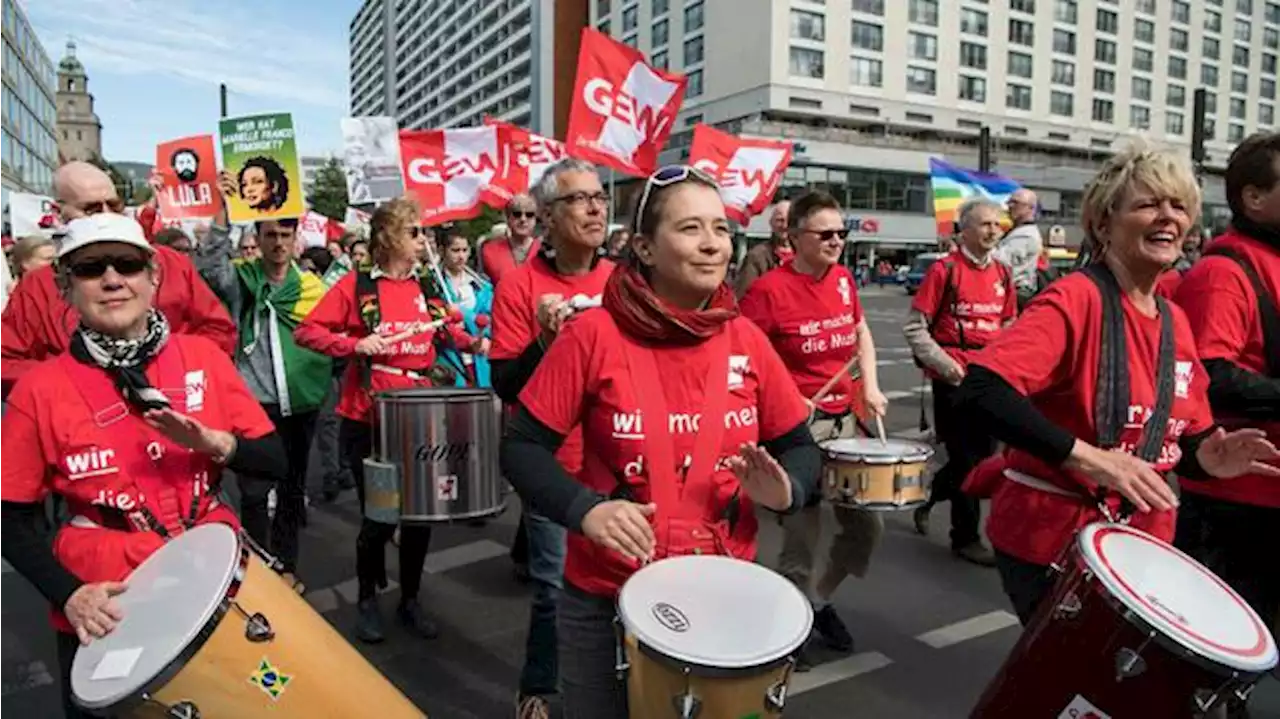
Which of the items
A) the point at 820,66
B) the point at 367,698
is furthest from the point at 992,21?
the point at 367,698

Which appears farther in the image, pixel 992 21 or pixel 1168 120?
pixel 1168 120

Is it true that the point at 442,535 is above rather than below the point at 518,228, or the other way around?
below

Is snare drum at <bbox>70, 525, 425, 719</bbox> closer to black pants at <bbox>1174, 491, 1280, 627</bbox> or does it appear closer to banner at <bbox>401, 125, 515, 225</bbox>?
black pants at <bbox>1174, 491, 1280, 627</bbox>

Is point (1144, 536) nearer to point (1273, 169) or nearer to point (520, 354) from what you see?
point (1273, 169)

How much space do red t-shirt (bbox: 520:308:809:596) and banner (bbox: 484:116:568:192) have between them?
6.63m

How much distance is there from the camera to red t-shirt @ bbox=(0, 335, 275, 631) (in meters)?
2.34

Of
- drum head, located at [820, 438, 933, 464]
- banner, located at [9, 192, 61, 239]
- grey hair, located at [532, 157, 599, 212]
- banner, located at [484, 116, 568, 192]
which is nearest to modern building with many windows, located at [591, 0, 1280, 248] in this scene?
banner, located at [9, 192, 61, 239]

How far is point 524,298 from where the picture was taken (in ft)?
12.8

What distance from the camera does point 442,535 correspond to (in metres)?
6.60

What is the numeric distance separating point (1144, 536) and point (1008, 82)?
80824 millimetres

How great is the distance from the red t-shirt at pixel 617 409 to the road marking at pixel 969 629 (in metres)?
2.61

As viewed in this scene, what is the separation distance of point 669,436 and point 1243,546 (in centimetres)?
218

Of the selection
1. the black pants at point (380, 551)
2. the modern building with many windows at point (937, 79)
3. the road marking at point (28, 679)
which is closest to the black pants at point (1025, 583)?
the black pants at point (380, 551)

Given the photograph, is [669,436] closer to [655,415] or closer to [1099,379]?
[655,415]
